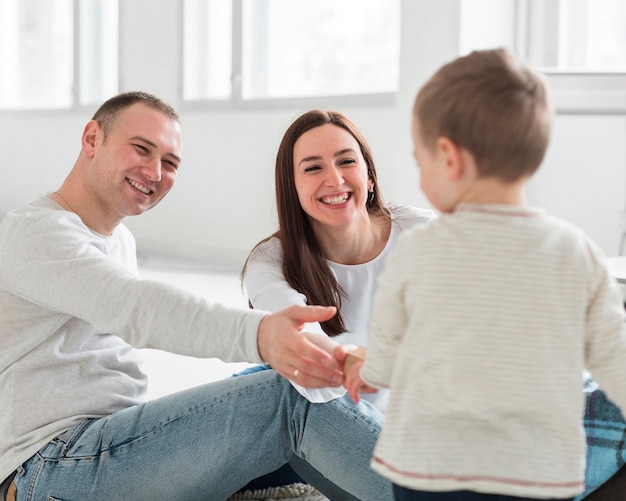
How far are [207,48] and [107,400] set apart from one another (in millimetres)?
4928

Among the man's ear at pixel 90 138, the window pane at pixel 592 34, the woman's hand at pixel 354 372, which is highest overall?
the window pane at pixel 592 34

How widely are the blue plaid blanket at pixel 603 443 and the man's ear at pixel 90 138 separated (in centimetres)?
103

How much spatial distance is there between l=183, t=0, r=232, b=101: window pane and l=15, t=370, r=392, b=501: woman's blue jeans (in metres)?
4.70

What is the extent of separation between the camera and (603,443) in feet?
4.80

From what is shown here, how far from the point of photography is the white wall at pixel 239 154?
12.5ft

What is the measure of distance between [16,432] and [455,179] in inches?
36.3

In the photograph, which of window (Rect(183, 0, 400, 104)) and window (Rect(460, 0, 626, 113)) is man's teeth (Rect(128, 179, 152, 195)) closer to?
window (Rect(460, 0, 626, 113))

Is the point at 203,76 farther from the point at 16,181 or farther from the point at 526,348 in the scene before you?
the point at 526,348

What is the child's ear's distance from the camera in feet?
3.24

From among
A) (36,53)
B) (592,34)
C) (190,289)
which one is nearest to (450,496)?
(592,34)

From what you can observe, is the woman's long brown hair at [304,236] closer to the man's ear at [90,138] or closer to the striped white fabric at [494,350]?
the man's ear at [90,138]

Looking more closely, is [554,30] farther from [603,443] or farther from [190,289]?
[603,443]

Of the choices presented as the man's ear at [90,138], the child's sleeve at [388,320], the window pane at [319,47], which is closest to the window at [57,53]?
the window pane at [319,47]

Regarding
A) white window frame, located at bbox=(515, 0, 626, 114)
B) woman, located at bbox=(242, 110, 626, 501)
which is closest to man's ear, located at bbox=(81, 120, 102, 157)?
woman, located at bbox=(242, 110, 626, 501)
